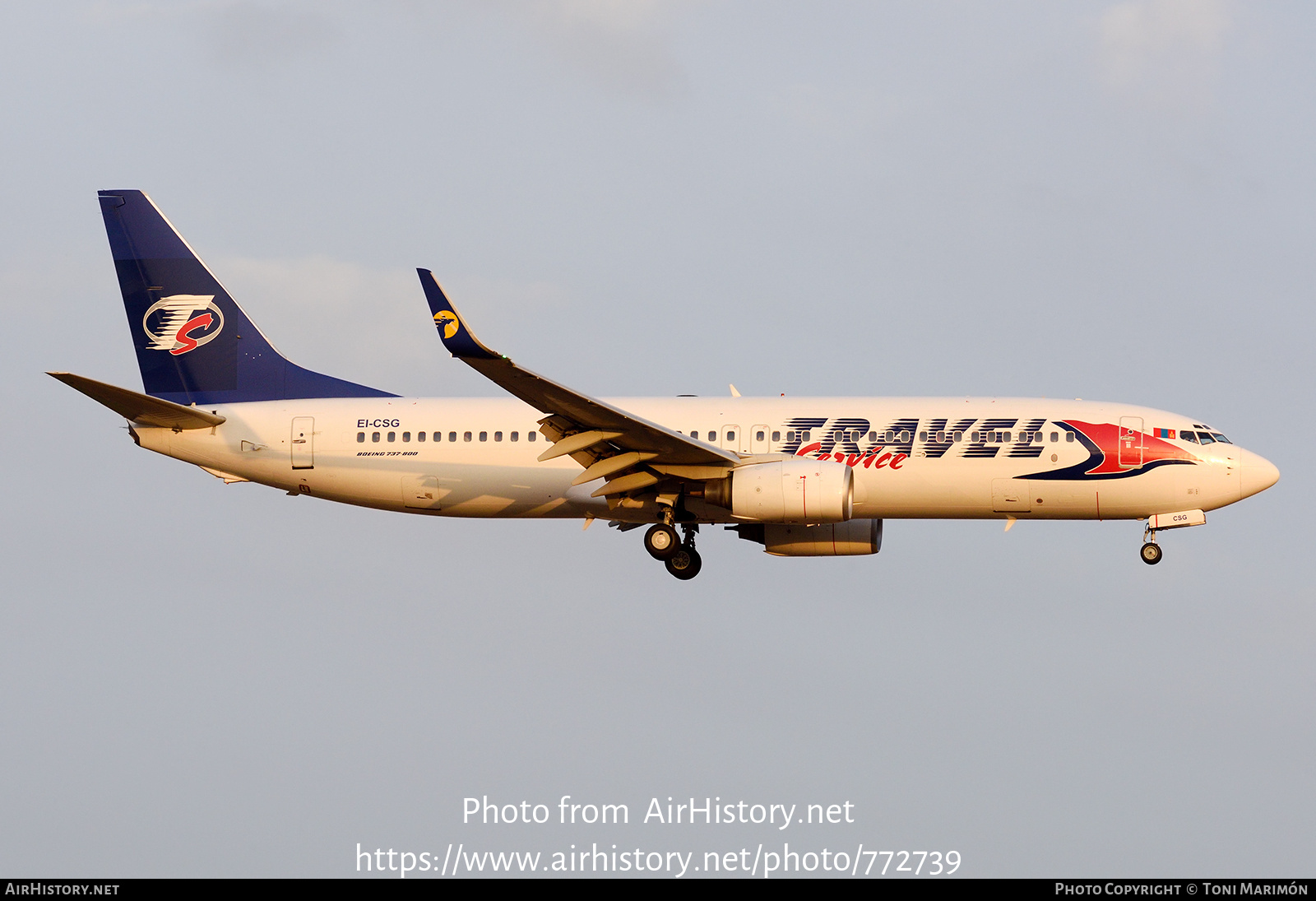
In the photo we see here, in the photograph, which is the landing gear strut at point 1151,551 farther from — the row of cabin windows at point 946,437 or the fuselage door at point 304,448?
the fuselage door at point 304,448

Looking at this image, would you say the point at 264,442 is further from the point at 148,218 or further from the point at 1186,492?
the point at 1186,492

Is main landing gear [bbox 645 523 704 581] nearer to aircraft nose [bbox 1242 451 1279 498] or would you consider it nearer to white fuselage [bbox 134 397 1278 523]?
white fuselage [bbox 134 397 1278 523]

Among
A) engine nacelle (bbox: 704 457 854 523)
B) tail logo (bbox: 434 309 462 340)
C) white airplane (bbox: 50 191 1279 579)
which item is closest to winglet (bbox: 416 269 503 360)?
tail logo (bbox: 434 309 462 340)

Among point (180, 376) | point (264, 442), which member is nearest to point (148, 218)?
point (180, 376)

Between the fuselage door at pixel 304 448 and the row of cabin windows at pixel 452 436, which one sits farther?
the fuselage door at pixel 304 448

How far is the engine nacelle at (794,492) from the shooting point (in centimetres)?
2983

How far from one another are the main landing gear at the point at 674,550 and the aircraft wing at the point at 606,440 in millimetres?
1340

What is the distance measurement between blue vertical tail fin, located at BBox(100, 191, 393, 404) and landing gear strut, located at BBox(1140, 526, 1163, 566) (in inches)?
705

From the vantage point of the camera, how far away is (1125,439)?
31.7m

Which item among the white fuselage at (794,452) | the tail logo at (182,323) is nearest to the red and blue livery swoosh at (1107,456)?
the white fuselage at (794,452)

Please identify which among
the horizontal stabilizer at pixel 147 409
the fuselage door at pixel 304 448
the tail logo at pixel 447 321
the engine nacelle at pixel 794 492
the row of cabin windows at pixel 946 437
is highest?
the tail logo at pixel 447 321

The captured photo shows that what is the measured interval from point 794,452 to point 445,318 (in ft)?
31.7

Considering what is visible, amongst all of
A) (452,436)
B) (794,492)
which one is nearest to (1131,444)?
(794,492)

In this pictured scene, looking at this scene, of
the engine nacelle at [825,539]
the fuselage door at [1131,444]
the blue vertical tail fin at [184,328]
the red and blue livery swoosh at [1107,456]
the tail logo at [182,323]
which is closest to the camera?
the red and blue livery swoosh at [1107,456]
